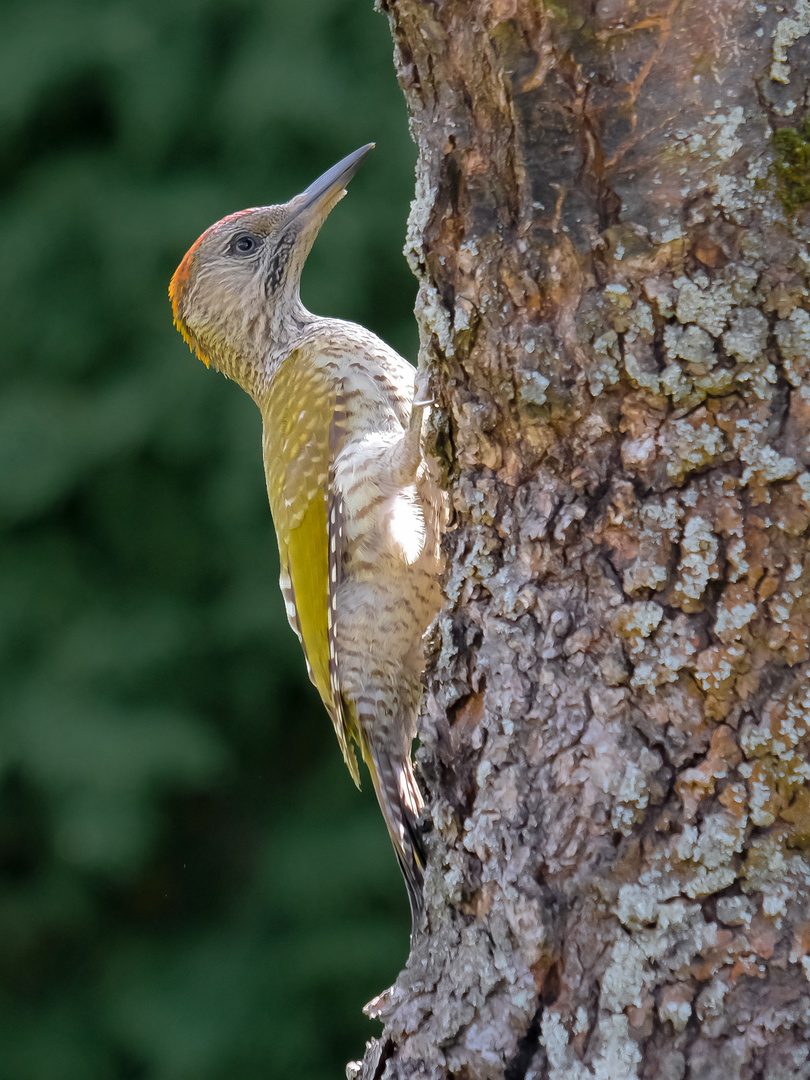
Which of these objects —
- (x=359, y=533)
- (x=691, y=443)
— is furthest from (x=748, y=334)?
(x=359, y=533)

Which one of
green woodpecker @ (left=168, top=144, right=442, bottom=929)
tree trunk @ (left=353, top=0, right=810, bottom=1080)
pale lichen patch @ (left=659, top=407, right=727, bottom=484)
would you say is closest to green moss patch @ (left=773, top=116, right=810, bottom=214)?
tree trunk @ (left=353, top=0, right=810, bottom=1080)

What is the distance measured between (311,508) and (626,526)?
53.4 inches

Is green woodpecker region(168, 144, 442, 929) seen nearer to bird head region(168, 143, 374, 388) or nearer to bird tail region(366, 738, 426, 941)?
bird tail region(366, 738, 426, 941)

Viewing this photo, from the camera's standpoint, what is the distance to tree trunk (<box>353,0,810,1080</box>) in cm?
118

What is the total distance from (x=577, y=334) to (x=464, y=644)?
1.55 feet

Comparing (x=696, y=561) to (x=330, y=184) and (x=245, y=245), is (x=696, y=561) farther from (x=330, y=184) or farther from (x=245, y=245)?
(x=245, y=245)

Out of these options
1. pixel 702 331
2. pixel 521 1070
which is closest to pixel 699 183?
pixel 702 331

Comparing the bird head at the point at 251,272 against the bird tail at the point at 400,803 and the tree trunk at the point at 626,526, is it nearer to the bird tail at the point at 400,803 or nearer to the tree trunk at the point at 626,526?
the bird tail at the point at 400,803

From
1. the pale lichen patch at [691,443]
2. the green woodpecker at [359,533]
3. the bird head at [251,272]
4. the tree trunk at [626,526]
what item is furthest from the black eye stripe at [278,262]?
the pale lichen patch at [691,443]

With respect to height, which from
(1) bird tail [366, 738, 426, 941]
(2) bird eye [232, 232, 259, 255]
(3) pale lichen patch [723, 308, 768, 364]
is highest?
(2) bird eye [232, 232, 259, 255]

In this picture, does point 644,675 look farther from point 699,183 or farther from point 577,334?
point 699,183

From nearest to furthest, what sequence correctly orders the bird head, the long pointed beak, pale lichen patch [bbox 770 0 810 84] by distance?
1. pale lichen patch [bbox 770 0 810 84]
2. the long pointed beak
3. the bird head

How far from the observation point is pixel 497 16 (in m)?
1.28

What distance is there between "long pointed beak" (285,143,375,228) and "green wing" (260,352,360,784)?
63 cm
